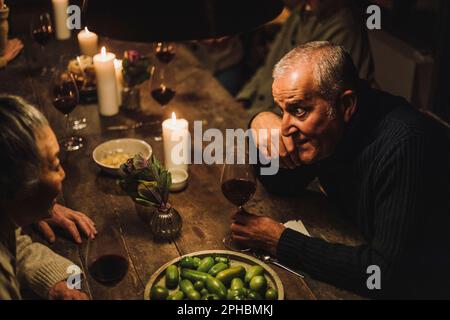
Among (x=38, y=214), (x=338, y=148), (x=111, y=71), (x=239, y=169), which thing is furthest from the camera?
(x=111, y=71)

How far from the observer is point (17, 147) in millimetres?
1396

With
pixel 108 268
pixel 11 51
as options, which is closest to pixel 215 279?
pixel 108 268

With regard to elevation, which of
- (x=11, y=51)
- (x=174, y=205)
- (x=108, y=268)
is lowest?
(x=174, y=205)

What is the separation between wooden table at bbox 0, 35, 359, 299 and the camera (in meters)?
1.68

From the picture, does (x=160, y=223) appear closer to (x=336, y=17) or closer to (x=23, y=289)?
(x=23, y=289)

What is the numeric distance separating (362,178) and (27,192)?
3.77ft

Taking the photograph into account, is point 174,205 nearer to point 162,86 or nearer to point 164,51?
point 162,86

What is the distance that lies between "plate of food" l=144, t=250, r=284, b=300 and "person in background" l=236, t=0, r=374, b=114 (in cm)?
181

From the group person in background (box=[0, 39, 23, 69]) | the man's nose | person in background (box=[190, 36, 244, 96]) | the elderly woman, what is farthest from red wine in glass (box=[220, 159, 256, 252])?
person in background (box=[190, 36, 244, 96])

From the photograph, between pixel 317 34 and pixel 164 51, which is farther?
pixel 317 34

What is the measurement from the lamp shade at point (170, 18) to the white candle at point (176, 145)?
91 centimetres

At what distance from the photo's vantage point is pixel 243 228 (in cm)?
181
